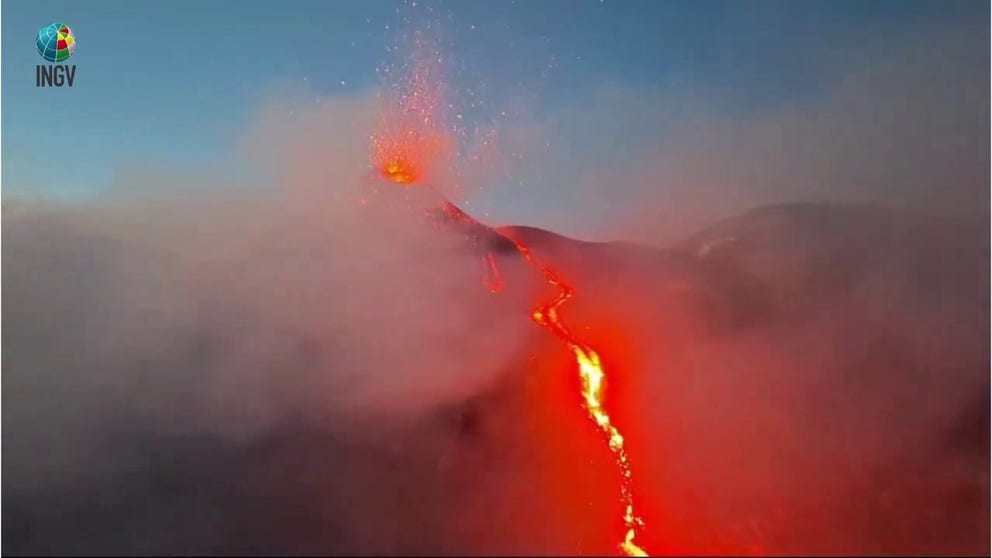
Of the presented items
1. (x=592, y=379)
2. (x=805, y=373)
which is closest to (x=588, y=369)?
(x=592, y=379)

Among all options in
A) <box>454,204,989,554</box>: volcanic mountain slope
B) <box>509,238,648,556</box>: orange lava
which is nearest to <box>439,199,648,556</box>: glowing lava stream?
<box>509,238,648,556</box>: orange lava

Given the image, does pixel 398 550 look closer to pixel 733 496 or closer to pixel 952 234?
pixel 733 496

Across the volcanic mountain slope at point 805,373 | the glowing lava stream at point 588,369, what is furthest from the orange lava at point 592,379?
the volcanic mountain slope at point 805,373

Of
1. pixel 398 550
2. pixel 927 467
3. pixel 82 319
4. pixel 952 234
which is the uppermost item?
pixel 952 234

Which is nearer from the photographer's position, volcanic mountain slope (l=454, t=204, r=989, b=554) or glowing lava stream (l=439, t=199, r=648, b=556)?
volcanic mountain slope (l=454, t=204, r=989, b=554)

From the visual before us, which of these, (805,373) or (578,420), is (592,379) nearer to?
(578,420)

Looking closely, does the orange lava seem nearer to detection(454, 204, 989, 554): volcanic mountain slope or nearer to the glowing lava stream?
the glowing lava stream

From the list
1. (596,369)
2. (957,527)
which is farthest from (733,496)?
(596,369)
